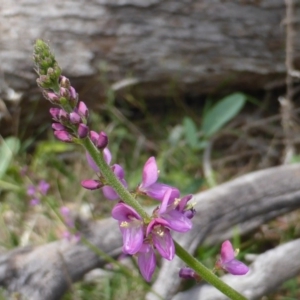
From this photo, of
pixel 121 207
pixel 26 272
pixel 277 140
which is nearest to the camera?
pixel 121 207

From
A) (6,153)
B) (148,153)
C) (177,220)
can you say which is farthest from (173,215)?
(148,153)

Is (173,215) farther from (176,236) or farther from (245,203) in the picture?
(245,203)

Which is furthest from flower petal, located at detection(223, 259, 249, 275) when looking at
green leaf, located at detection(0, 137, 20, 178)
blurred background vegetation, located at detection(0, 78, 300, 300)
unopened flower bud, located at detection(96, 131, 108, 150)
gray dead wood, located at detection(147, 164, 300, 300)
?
green leaf, located at detection(0, 137, 20, 178)

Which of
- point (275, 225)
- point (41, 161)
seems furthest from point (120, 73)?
point (275, 225)

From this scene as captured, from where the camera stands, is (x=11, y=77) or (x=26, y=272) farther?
(x=11, y=77)

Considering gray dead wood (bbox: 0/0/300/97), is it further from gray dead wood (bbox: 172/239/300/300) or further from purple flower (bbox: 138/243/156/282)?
purple flower (bbox: 138/243/156/282)

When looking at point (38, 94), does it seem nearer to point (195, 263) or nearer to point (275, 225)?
point (275, 225)

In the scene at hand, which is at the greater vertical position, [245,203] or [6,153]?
[6,153]
